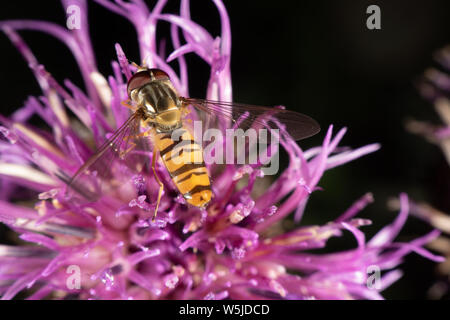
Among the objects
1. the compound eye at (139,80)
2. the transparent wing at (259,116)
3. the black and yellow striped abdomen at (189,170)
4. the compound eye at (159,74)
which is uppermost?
the compound eye at (159,74)

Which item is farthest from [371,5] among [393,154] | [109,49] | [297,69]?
[109,49]

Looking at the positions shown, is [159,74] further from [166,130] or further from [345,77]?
[345,77]

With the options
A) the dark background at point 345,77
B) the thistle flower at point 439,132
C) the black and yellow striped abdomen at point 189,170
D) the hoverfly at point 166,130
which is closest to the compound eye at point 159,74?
the hoverfly at point 166,130

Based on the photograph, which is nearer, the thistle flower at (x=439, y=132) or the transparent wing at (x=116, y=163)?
the transparent wing at (x=116, y=163)

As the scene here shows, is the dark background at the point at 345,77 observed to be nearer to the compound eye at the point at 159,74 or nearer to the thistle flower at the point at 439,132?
the thistle flower at the point at 439,132

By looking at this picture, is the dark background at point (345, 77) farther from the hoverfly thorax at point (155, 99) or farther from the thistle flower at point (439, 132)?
the hoverfly thorax at point (155, 99)

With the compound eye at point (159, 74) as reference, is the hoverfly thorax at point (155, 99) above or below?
below

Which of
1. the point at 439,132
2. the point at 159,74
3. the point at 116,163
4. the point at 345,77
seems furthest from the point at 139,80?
the point at 439,132
